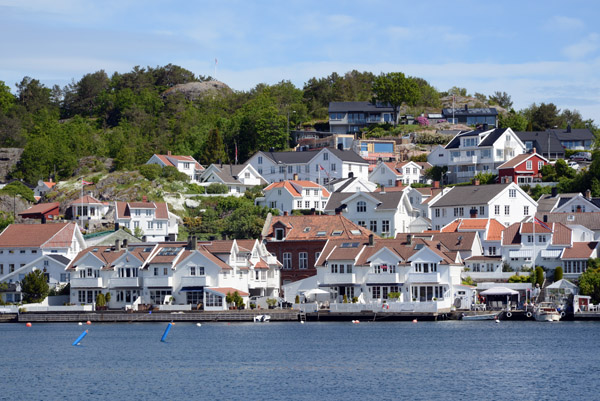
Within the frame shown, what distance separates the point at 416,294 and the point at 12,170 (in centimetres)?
7831

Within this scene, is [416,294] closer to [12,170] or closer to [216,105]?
[12,170]

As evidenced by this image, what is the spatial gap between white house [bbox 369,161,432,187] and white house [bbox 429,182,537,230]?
→ 21.6 metres

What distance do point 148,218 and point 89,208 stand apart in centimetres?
744

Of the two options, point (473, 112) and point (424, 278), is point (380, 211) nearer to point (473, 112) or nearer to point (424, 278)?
point (424, 278)

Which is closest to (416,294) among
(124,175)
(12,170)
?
(124,175)

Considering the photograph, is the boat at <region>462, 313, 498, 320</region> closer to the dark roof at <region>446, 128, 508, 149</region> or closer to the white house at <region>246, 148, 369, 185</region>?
the dark roof at <region>446, 128, 508, 149</region>

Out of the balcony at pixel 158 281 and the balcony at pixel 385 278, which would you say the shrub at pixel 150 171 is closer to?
the balcony at pixel 158 281

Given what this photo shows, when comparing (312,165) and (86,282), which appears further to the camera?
(312,165)

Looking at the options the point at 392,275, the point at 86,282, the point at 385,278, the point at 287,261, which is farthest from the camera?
the point at 287,261

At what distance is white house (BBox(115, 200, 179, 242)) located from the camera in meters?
112

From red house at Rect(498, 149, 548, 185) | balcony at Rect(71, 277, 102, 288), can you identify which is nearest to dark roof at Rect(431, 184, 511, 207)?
red house at Rect(498, 149, 548, 185)

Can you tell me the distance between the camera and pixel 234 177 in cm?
13038

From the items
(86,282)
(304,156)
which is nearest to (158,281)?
(86,282)

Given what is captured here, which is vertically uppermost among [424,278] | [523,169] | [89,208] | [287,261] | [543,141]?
[543,141]
